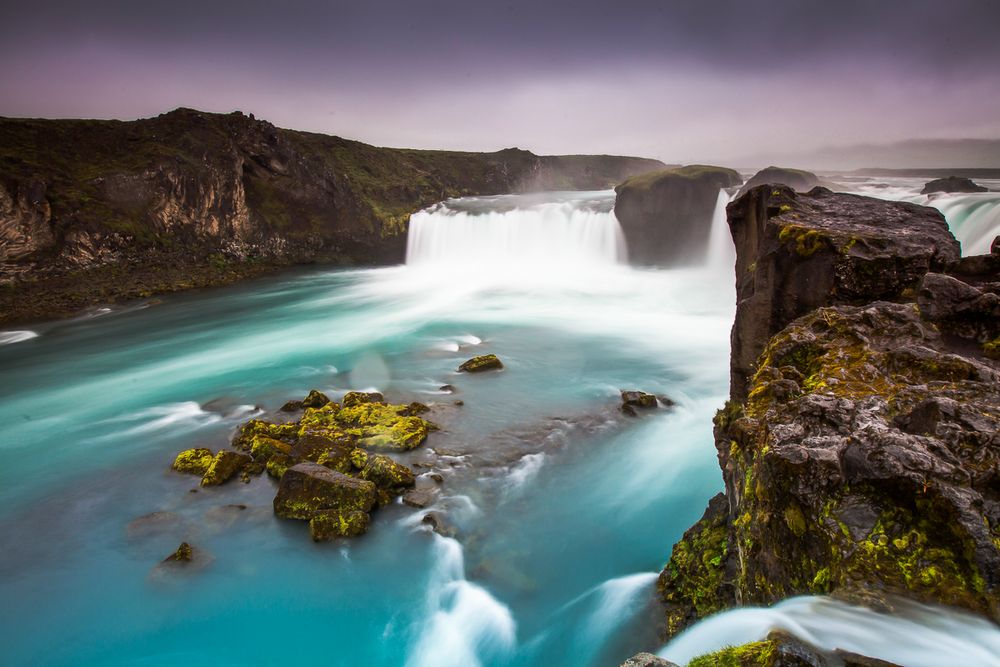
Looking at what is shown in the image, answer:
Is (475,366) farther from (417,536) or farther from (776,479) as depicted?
(776,479)

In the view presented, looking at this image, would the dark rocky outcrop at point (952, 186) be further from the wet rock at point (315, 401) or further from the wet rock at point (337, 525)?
the wet rock at point (337, 525)

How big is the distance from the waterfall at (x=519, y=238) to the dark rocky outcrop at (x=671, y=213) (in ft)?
4.59

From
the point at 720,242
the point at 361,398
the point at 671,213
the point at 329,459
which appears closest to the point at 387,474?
the point at 329,459

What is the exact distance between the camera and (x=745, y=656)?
2.63m

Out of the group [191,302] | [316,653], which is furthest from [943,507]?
[191,302]

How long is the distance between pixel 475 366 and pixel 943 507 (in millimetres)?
12140

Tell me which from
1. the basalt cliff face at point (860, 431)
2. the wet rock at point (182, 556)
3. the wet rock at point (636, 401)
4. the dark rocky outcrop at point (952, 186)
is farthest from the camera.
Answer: the dark rocky outcrop at point (952, 186)

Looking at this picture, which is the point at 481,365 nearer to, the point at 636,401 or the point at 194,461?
the point at 636,401

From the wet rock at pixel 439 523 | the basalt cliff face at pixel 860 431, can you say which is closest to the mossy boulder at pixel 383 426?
the wet rock at pixel 439 523

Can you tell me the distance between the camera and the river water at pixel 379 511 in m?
6.29

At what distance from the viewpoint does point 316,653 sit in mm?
6086

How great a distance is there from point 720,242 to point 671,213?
354cm

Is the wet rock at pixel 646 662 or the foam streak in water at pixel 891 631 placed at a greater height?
the foam streak in water at pixel 891 631

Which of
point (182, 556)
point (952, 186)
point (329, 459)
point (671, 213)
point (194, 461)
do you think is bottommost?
point (182, 556)
